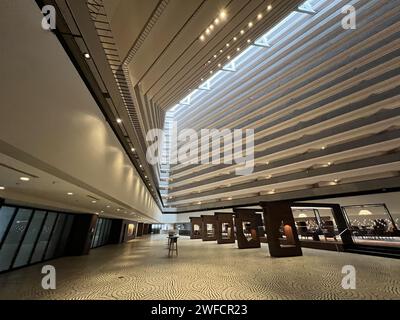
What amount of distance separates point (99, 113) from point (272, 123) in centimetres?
1652

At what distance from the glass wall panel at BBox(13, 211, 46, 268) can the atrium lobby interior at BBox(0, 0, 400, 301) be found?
2.9 inches

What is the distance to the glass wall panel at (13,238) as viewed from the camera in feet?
21.5

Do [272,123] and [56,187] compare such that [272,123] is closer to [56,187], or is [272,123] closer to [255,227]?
[255,227]

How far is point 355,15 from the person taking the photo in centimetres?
1210

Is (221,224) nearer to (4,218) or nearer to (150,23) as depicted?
(4,218)

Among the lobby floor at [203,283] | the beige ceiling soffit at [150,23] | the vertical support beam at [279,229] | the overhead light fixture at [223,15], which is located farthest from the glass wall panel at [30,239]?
the vertical support beam at [279,229]

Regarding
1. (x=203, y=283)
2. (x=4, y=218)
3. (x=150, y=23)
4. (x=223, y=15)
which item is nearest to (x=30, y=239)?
(x=4, y=218)

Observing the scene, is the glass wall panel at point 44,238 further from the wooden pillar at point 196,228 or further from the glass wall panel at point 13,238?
the wooden pillar at point 196,228

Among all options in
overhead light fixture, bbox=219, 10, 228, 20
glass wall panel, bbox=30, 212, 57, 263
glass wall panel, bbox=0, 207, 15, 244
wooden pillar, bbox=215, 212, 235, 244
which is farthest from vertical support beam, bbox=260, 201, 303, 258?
glass wall panel, bbox=0, 207, 15, 244

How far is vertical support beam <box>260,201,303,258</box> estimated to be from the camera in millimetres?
9477

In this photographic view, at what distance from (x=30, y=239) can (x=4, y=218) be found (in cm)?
172
